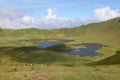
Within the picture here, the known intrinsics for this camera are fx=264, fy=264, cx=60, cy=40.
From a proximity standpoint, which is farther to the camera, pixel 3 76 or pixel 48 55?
pixel 48 55

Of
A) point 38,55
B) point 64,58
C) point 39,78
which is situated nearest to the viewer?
point 39,78

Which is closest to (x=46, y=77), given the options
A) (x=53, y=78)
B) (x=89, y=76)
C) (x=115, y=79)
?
(x=53, y=78)

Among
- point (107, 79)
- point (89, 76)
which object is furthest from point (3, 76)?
point (107, 79)

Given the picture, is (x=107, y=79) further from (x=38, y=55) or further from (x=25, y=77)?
(x=38, y=55)

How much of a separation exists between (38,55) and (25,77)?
291 feet

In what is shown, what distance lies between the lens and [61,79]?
108 feet

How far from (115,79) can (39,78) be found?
32.0ft

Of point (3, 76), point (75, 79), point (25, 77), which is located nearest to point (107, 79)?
point (75, 79)

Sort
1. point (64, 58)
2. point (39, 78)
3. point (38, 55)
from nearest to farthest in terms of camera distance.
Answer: point (39, 78) → point (64, 58) → point (38, 55)

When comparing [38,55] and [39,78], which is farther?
[38,55]

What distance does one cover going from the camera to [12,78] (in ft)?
110

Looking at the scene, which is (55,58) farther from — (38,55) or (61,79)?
(61,79)

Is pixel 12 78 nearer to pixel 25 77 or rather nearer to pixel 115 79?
pixel 25 77

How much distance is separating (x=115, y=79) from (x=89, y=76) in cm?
341
